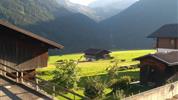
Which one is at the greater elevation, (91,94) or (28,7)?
(28,7)

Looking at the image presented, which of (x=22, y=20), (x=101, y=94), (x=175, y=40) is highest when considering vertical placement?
(x=22, y=20)

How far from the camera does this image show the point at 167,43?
5716 cm

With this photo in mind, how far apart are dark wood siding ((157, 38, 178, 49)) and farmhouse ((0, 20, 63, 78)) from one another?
3700 cm

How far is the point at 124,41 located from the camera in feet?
630

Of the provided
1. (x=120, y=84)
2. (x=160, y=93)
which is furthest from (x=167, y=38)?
(x=160, y=93)

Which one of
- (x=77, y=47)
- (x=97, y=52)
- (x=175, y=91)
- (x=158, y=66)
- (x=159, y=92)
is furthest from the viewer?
(x=77, y=47)

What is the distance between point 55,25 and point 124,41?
41.8 metres

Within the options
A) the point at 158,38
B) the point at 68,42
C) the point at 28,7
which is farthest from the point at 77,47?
the point at 158,38

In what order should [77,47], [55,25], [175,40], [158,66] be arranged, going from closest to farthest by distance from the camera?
[158,66], [175,40], [77,47], [55,25]

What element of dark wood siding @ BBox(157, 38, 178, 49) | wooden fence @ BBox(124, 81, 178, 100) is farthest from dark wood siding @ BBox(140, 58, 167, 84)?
dark wood siding @ BBox(157, 38, 178, 49)

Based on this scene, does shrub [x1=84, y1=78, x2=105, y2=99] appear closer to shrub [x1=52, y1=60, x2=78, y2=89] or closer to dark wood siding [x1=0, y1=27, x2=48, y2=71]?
dark wood siding [x1=0, y1=27, x2=48, y2=71]

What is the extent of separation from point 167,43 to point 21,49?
40.0m

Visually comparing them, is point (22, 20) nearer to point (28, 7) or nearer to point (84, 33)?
point (28, 7)

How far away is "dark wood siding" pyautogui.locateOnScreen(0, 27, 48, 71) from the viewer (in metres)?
21.0
